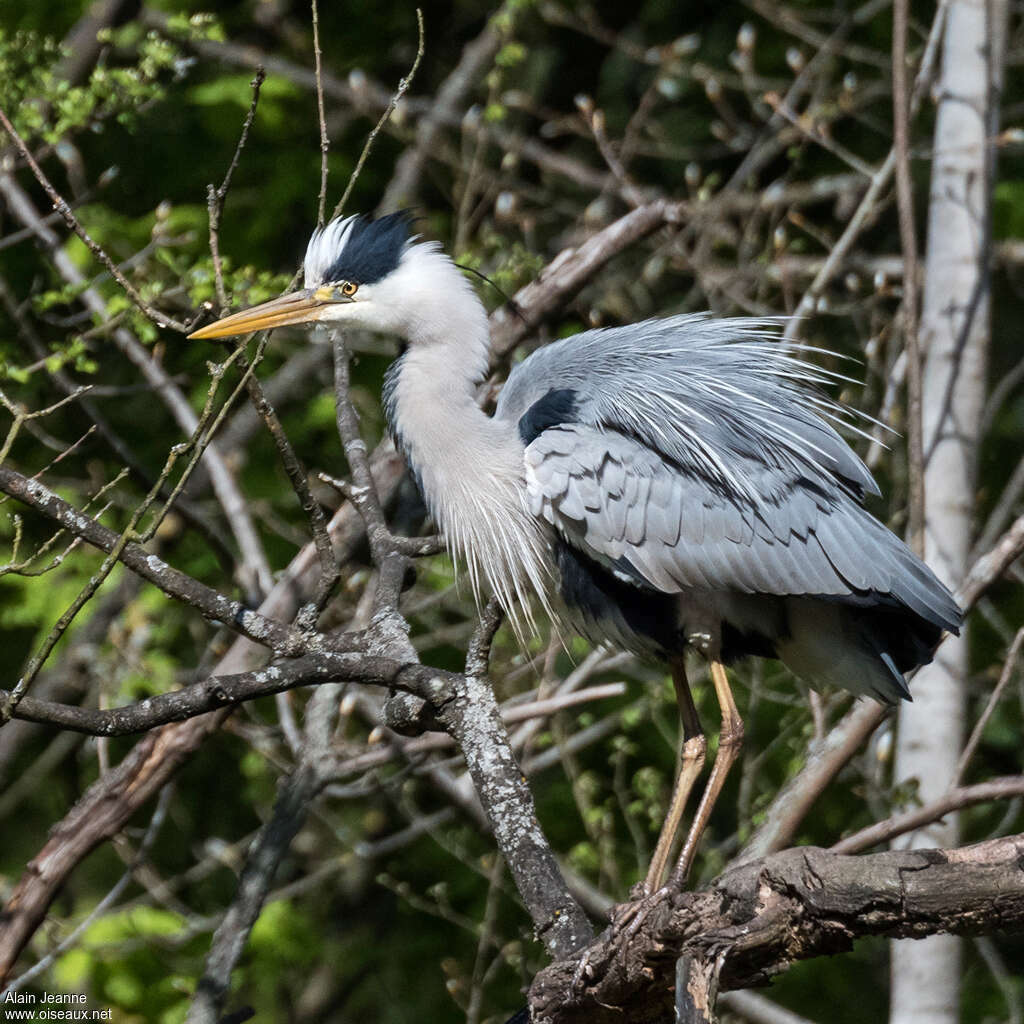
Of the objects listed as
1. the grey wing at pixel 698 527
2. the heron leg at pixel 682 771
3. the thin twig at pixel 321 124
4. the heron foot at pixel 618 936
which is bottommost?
the heron foot at pixel 618 936

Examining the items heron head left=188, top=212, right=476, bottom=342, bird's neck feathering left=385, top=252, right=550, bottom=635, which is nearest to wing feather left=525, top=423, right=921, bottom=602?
bird's neck feathering left=385, top=252, right=550, bottom=635

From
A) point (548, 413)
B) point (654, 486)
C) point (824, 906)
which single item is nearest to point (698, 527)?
point (654, 486)

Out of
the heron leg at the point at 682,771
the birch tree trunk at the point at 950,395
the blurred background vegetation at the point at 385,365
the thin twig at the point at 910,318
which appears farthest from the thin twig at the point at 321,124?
the birch tree trunk at the point at 950,395

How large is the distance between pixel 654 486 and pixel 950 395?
6.58 feet

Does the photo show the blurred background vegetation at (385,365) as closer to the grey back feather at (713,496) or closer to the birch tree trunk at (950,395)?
the birch tree trunk at (950,395)

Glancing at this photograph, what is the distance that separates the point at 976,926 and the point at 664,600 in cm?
168

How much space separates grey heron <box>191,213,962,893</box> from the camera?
3703 mm

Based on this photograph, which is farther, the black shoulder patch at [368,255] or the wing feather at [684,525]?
the black shoulder patch at [368,255]

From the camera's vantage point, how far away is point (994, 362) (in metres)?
8.35

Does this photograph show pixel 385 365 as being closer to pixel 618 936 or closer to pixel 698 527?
pixel 698 527

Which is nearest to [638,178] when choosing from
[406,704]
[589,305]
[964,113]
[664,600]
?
[589,305]

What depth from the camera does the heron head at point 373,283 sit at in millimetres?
4141

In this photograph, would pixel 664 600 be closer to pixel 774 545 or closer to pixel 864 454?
pixel 774 545

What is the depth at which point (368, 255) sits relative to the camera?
167 inches
